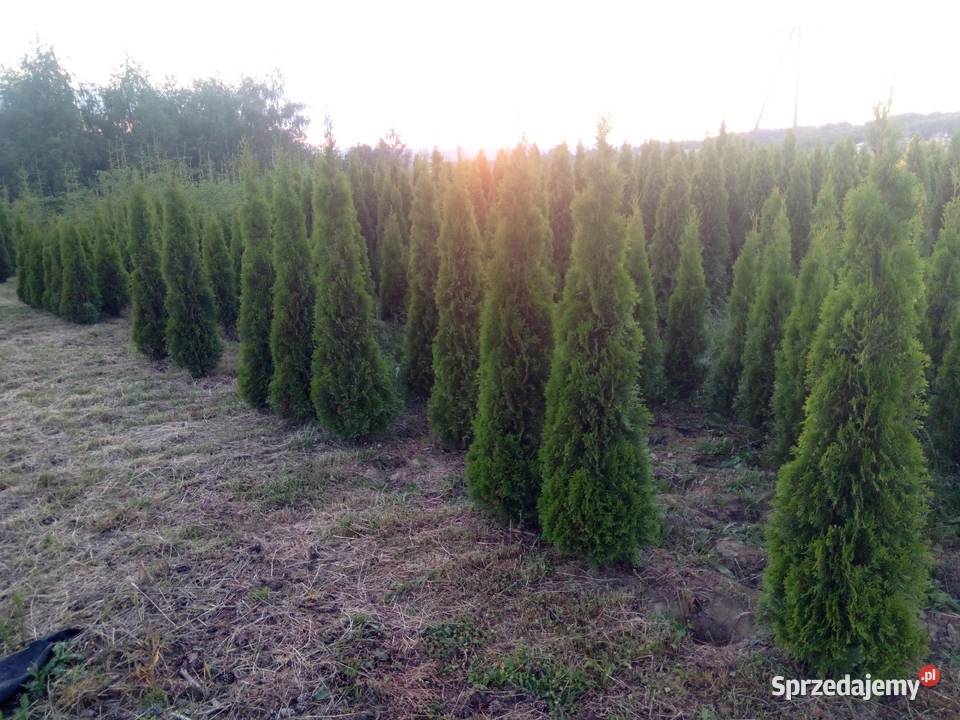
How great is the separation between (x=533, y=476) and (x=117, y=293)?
12.1 m

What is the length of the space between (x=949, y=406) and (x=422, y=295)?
16.5 ft

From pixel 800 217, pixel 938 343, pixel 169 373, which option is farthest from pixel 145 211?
pixel 800 217

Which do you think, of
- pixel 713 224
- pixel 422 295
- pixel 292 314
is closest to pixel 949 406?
pixel 422 295

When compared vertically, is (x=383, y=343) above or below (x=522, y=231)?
below

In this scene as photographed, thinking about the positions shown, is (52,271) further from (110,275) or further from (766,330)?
(766,330)

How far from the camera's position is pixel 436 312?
23.0 feet

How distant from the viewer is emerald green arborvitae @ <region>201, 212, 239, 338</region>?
1103 cm

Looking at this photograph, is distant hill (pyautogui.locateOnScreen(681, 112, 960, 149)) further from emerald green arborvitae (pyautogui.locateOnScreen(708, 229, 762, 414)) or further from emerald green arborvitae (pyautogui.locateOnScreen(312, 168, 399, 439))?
emerald green arborvitae (pyautogui.locateOnScreen(312, 168, 399, 439))

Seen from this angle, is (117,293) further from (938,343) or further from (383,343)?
(938,343)

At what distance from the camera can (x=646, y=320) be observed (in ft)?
23.2

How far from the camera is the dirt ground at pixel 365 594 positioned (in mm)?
2979

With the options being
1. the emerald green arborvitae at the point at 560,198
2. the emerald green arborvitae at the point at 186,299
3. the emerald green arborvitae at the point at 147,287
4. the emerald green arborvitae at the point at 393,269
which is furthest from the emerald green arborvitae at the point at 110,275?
the emerald green arborvitae at the point at 560,198

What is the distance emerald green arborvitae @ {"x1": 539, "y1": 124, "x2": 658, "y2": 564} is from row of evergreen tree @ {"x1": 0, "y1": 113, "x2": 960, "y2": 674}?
0.01 m

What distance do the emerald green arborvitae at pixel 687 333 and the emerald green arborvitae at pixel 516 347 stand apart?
363 cm
